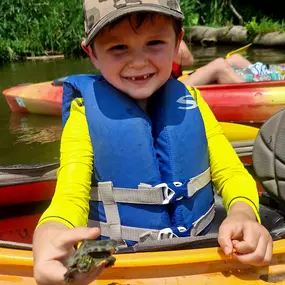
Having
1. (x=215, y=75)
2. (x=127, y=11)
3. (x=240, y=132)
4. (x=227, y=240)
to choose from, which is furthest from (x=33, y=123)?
(x=227, y=240)

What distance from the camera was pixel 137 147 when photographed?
4.53ft

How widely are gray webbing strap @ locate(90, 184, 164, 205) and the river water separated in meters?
2.12

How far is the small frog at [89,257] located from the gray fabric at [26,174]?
35.4 inches

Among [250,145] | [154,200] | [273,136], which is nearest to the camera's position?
[154,200]

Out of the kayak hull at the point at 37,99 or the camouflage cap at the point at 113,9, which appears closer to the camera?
the camouflage cap at the point at 113,9

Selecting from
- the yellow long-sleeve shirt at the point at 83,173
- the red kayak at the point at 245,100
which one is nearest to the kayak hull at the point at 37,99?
the red kayak at the point at 245,100

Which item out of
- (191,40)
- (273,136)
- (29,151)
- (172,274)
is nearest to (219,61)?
(29,151)

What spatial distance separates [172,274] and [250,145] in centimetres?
98

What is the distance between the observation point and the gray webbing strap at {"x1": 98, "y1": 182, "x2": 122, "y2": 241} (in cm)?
138

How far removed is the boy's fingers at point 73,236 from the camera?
959 mm

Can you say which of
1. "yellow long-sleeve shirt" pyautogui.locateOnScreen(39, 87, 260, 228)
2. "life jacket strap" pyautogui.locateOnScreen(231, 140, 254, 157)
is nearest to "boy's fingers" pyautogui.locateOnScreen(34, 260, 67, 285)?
"yellow long-sleeve shirt" pyautogui.locateOnScreen(39, 87, 260, 228)

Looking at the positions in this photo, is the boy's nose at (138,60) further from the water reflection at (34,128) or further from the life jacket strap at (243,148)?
the water reflection at (34,128)

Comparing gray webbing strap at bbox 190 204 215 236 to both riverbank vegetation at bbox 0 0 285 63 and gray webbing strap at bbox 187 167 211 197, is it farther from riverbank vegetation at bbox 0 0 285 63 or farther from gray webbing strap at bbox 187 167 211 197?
riverbank vegetation at bbox 0 0 285 63

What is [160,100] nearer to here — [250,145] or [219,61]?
[250,145]
